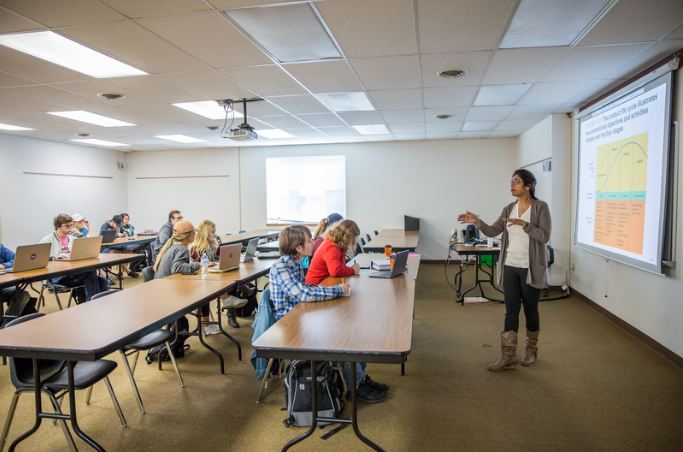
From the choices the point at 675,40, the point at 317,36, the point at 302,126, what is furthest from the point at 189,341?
the point at 675,40

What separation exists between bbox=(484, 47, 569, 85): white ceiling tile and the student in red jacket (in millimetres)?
2094

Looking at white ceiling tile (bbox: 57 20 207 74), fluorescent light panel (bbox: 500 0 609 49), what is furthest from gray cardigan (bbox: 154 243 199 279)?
fluorescent light panel (bbox: 500 0 609 49)

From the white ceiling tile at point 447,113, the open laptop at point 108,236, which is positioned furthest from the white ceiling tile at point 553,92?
the open laptop at point 108,236

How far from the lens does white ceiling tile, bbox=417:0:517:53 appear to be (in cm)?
262

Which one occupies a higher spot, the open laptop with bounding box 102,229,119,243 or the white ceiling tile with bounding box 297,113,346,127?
the white ceiling tile with bounding box 297,113,346,127

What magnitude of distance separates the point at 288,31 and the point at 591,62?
114 inches

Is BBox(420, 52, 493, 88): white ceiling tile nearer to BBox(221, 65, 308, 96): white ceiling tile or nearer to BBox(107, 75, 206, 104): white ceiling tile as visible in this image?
BBox(221, 65, 308, 96): white ceiling tile

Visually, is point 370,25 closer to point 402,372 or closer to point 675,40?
point 675,40

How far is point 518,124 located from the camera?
6898 mm

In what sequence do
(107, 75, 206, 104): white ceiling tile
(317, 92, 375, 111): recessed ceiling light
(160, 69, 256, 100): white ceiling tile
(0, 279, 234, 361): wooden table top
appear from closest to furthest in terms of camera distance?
(0, 279, 234, 361): wooden table top, (160, 69, 256, 100): white ceiling tile, (107, 75, 206, 104): white ceiling tile, (317, 92, 375, 111): recessed ceiling light

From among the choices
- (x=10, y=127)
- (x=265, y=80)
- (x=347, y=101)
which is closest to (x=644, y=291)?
(x=347, y=101)

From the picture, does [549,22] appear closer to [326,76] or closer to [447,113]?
[326,76]

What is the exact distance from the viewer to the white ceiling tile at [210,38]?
280 centimetres

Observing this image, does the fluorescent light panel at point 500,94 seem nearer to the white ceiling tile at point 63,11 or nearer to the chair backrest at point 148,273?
the white ceiling tile at point 63,11
